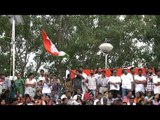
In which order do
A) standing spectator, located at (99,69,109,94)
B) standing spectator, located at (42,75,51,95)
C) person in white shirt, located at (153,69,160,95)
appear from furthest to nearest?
standing spectator, located at (99,69,109,94) < standing spectator, located at (42,75,51,95) < person in white shirt, located at (153,69,160,95)

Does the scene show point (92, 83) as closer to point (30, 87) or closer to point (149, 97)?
point (30, 87)

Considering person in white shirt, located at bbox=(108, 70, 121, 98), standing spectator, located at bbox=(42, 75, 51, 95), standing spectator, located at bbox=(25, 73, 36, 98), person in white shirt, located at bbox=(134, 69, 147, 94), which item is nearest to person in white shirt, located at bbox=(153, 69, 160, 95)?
person in white shirt, located at bbox=(134, 69, 147, 94)

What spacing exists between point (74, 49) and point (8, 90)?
1796 cm

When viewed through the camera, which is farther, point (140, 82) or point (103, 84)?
point (103, 84)

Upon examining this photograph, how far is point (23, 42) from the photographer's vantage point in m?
34.0

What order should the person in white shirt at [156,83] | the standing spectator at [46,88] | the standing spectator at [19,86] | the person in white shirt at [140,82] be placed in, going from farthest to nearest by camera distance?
the standing spectator at [46,88], the standing spectator at [19,86], the person in white shirt at [140,82], the person in white shirt at [156,83]

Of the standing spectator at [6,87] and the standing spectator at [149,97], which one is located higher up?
the standing spectator at [6,87]

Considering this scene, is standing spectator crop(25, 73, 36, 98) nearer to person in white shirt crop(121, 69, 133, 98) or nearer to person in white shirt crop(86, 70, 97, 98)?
person in white shirt crop(86, 70, 97, 98)

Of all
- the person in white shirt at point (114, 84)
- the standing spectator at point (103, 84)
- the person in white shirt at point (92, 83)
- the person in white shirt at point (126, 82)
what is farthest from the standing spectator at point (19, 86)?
the person in white shirt at point (126, 82)

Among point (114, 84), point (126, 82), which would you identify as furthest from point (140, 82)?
point (114, 84)

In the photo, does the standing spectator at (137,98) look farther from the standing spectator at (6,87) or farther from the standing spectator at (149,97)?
the standing spectator at (6,87)
